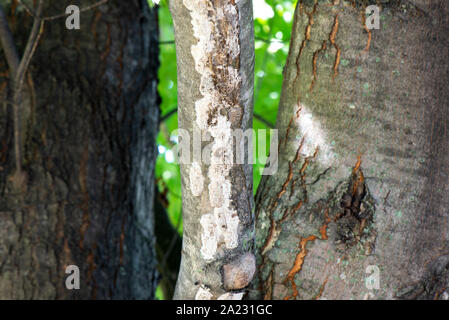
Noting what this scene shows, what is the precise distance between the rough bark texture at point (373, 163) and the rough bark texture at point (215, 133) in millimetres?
230

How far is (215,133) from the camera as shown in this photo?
4.02 feet

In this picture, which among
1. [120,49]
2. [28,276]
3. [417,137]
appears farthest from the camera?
[120,49]

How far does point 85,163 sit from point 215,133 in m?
1.08

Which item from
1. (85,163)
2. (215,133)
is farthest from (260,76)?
(215,133)

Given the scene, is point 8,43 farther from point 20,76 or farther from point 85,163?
point 85,163

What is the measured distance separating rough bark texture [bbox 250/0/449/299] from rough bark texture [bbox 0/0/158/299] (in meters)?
0.96

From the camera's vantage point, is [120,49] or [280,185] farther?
[120,49]

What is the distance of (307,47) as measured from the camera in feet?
5.07

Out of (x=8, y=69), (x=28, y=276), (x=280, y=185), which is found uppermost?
(x=8, y=69)

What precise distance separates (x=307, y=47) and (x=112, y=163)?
109 centimetres

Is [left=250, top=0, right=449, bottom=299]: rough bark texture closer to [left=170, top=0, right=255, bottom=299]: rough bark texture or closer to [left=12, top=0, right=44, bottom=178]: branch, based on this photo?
[left=170, top=0, right=255, bottom=299]: rough bark texture

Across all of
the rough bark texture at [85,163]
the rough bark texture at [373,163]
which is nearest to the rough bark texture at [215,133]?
the rough bark texture at [373,163]

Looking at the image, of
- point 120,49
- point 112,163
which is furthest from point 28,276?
point 120,49
